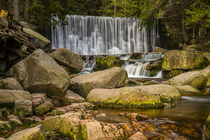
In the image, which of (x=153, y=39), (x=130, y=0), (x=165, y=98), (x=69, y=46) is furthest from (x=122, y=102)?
(x=130, y=0)

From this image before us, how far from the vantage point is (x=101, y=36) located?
2230cm

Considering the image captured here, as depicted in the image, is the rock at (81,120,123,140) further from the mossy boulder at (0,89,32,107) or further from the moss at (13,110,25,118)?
the mossy boulder at (0,89,32,107)

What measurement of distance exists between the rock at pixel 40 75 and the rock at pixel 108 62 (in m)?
8.26

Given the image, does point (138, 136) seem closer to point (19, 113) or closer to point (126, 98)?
point (126, 98)

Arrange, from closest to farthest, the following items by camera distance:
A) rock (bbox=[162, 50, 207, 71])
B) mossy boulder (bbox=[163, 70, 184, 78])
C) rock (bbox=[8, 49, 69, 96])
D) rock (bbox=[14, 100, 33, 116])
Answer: rock (bbox=[14, 100, 33, 116]) → rock (bbox=[8, 49, 69, 96]) → rock (bbox=[162, 50, 207, 71]) → mossy boulder (bbox=[163, 70, 184, 78])

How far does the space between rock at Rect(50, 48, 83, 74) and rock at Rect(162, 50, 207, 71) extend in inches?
244

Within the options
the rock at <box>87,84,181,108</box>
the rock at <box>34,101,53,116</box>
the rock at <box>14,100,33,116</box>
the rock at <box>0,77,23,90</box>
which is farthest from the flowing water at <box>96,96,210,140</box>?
the rock at <box>0,77,23,90</box>

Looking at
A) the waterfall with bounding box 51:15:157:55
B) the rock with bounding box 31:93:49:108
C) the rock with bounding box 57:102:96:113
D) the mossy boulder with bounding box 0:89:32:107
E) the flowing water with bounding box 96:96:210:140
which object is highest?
the waterfall with bounding box 51:15:157:55

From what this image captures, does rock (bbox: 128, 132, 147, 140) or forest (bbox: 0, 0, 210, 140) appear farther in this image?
forest (bbox: 0, 0, 210, 140)

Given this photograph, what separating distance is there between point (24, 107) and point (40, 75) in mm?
1638

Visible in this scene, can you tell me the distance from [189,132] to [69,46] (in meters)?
17.7

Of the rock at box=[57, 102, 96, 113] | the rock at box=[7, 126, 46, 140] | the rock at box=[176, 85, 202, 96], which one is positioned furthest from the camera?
the rock at box=[176, 85, 202, 96]

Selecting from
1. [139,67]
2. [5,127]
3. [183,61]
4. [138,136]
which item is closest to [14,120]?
[5,127]

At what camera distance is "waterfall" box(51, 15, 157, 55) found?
20.3 m
